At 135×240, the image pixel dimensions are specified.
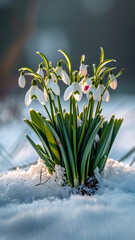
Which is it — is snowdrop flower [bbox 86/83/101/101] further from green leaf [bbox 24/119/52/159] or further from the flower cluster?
green leaf [bbox 24/119/52/159]

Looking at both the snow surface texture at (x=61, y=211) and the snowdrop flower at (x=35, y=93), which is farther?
the snowdrop flower at (x=35, y=93)

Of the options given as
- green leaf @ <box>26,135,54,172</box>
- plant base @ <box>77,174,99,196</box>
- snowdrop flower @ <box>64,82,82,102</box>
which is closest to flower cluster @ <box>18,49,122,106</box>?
snowdrop flower @ <box>64,82,82,102</box>

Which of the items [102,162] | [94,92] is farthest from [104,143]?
[94,92]

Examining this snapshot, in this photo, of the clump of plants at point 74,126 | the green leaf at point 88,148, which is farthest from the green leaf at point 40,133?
the green leaf at point 88,148

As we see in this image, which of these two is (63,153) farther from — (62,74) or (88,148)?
(62,74)

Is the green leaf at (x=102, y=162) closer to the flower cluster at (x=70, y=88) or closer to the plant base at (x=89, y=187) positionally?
the plant base at (x=89, y=187)

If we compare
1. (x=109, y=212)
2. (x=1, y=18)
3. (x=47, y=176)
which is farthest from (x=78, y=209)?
(x=1, y=18)
